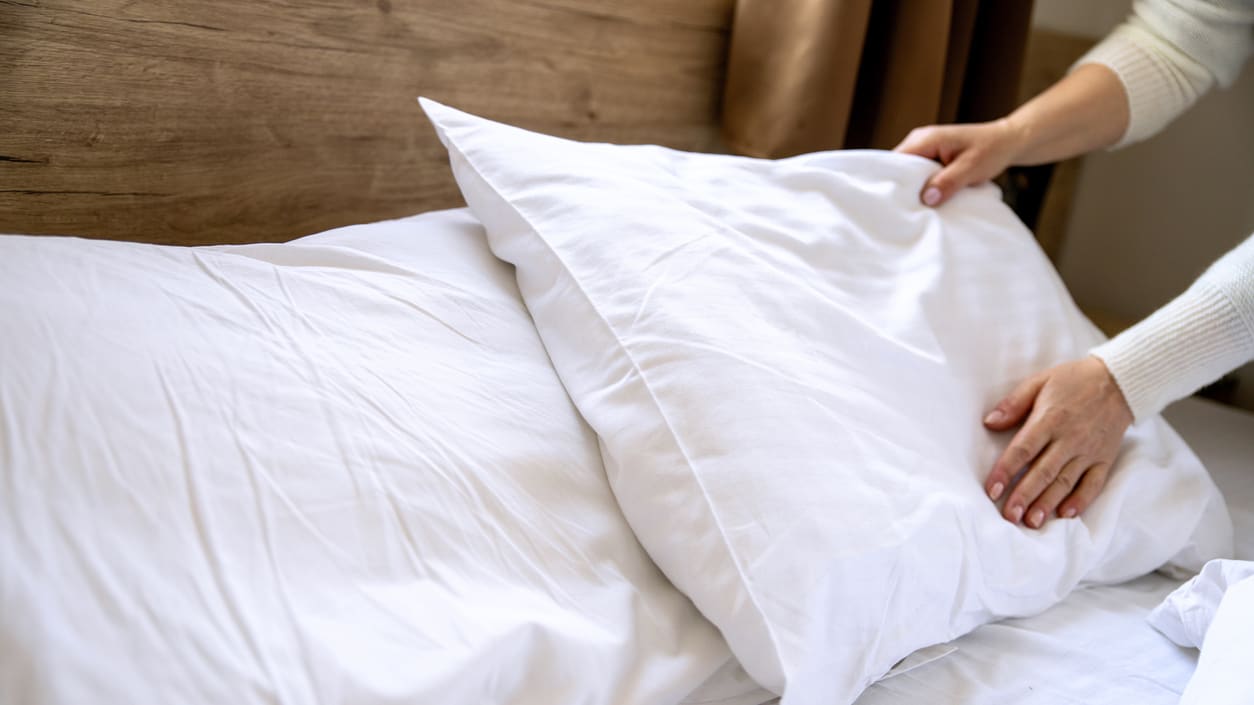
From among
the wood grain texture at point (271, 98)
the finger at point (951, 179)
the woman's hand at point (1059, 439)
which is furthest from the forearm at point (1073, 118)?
the wood grain texture at point (271, 98)

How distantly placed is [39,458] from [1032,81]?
1.75m

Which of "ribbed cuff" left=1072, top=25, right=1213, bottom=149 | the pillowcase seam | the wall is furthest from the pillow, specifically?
the wall

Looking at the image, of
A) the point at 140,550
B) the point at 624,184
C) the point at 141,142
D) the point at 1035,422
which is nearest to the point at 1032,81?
the point at 1035,422

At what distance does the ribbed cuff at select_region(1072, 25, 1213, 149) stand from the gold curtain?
0.80 feet

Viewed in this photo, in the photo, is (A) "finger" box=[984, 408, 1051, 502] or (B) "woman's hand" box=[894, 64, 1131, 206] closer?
(A) "finger" box=[984, 408, 1051, 502]

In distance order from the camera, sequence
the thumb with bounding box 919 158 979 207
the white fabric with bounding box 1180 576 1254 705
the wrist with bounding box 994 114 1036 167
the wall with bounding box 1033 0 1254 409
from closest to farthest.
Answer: the white fabric with bounding box 1180 576 1254 705
the thumb with bounding box 919 158 979 207
the wrist with bounding box 994 114 1036 167
the wall with bounding box 1033 0 1254 409

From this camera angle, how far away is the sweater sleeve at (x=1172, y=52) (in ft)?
4.00

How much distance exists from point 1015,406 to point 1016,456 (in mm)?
56

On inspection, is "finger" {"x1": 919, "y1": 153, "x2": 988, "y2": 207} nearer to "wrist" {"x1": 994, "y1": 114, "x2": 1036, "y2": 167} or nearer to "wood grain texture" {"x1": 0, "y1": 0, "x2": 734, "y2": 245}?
"wrist" {"x1": 994, "y1": 114, "x2": 1036, "y2": 167}

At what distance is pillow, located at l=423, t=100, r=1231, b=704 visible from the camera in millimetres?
662

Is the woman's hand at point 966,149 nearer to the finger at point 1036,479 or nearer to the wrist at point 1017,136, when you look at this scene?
the wrist at point 1017,136

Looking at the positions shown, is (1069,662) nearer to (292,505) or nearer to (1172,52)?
(292,505)

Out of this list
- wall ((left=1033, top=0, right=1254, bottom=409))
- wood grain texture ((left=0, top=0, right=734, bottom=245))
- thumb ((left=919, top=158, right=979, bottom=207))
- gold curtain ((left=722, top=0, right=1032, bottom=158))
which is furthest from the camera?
wall ((left=1033, top=0, right=1254, bottom=409))

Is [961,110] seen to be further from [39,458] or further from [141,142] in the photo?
[39,458]
